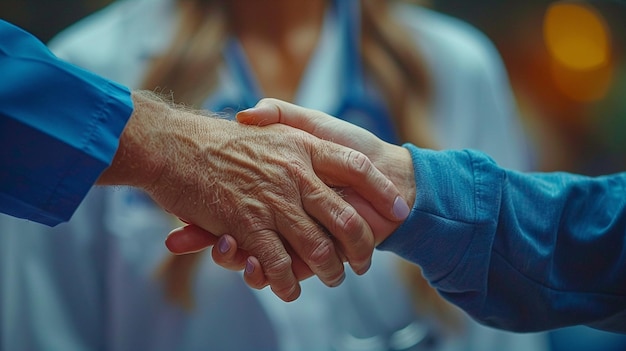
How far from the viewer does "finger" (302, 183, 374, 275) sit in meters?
0.88

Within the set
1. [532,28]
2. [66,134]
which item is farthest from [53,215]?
[532,28]

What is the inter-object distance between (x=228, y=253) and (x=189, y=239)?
55 mm

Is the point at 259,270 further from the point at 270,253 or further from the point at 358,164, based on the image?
the point at 358,164

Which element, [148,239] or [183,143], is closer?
[183,143]

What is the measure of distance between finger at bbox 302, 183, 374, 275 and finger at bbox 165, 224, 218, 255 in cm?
12

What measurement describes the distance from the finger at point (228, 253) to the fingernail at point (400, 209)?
176 mm

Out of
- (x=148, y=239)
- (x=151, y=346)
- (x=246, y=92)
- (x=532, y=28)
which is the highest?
(x=532, y=28)

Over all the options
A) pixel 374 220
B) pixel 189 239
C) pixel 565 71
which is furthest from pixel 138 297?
pixel 565 71

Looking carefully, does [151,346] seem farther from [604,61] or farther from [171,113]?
[604,61]

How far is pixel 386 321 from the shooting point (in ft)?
4.54

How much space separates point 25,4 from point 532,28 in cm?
95

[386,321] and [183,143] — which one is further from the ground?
[183,143]

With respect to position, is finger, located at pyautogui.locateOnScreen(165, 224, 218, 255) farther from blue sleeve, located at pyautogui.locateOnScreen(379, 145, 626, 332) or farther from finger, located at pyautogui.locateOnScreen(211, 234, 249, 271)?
blue sleeve, located at pyautogui.locateOnScreen(379, 145, 626, 332)

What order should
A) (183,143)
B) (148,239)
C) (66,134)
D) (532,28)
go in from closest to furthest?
(66,134) → (183,143) → (148,239) → (532,28)
